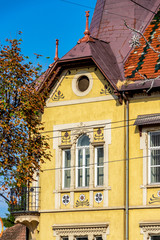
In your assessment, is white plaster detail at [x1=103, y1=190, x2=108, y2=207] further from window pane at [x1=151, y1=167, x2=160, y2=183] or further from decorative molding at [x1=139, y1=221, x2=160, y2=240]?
window pane at [x1=151, y1=167, x2=160, y2=183]

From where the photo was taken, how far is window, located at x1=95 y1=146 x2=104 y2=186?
29147mm

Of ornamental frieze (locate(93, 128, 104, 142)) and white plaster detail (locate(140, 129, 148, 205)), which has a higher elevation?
ornamental frieze (locate(93, 128, 104, 142))

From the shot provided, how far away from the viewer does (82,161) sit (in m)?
29.7

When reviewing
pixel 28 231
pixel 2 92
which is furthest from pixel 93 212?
pixel 2 92

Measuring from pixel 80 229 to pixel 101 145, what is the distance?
12.0 feet

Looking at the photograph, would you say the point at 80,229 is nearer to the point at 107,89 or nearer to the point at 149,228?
the point at 149,228

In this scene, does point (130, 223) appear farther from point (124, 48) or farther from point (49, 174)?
point (124, 48)

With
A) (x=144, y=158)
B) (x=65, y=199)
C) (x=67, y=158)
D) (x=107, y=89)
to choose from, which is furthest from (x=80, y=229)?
(x=107, y=89)

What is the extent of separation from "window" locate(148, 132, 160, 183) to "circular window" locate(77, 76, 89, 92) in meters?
3.95

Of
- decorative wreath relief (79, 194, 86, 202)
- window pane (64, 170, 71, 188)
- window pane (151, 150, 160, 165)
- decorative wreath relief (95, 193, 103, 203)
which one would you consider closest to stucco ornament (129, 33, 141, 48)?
window pane (151, 150, 160, 165)

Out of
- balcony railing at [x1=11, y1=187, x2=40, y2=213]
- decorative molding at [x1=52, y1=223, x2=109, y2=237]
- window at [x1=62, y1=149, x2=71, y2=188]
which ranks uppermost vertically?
window at [x1=62, y1=149, x2=71, y2=188]

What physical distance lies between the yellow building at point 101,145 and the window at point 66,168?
0.14 feet

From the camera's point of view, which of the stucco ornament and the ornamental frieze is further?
the stucco ornament

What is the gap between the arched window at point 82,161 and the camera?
29531mm
